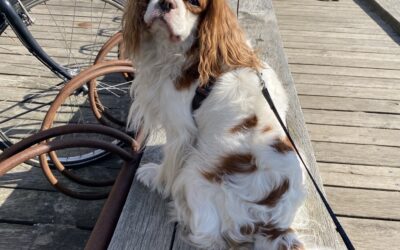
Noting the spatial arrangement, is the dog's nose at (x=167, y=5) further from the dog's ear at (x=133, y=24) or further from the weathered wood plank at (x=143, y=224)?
the weathered wood plank at (x=143, y=224)

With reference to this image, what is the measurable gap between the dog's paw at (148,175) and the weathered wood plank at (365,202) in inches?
41.9

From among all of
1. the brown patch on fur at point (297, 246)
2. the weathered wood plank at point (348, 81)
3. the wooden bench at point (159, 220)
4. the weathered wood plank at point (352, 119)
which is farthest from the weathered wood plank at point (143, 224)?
the weathered wood plank at point (348, 81)

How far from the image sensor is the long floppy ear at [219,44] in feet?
5.08

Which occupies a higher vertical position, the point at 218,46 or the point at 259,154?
the point at 218,46

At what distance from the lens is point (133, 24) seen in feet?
Result: 5.47

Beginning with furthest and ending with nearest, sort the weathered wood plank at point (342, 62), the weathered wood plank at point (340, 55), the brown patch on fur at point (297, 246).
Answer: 1. the weathered wood plank at point (340, 55)
2. the weathered wood plank at point (342, 62)
3. the brown patch on fur at point (297, 246)

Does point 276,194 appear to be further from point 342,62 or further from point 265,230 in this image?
point 342,62

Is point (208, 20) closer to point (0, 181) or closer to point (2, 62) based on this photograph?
point (0, 181)

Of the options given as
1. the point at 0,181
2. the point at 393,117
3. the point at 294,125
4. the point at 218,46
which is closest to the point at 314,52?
the point at 393,117

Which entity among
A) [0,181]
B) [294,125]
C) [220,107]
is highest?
[220,107]

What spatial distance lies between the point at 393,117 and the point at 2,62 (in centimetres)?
344

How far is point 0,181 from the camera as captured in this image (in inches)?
103

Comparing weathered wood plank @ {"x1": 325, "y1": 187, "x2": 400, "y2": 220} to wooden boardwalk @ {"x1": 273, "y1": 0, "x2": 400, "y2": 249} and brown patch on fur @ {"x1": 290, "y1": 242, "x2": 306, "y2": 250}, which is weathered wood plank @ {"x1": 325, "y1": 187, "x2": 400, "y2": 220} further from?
brown patch on fur @ {"x1": 290, "y1": 242, "x2": 306, "y2": 250}

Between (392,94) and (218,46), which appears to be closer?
(218,46)
